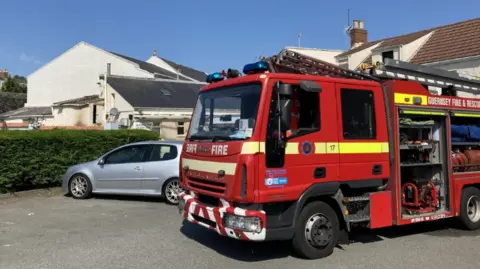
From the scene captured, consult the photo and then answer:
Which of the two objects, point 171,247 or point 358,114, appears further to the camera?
point 171,247

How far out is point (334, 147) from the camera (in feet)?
19.6

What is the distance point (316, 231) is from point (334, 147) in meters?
1.18

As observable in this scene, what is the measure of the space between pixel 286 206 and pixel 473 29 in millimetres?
17692

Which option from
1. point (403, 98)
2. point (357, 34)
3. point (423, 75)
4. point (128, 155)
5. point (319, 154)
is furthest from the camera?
point (357, 34)

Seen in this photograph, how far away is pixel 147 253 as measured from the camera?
6164 millimetres

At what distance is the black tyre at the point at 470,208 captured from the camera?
24.7 feet

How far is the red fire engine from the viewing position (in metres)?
5.39

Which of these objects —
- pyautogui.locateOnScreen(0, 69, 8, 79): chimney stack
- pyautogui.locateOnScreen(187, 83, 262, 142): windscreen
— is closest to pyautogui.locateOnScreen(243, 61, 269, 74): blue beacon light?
pyautogui.locateOnScreen(187, 83, 262, 142): windscreen

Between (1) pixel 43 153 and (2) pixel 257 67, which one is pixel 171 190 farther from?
(2) pixel 257 67

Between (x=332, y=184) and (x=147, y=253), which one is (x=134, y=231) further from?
(x=332, y=184)

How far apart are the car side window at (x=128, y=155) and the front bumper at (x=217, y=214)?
4.54 metres

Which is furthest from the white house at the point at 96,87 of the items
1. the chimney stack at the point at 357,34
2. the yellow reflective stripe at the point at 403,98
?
the yellow reflective stripe at the point at 403,98

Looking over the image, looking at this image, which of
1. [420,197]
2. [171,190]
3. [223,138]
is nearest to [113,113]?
[171,190]

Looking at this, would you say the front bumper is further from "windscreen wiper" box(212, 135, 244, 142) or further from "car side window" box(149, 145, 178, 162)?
"car side window" box(149, 145, 178, 162)
